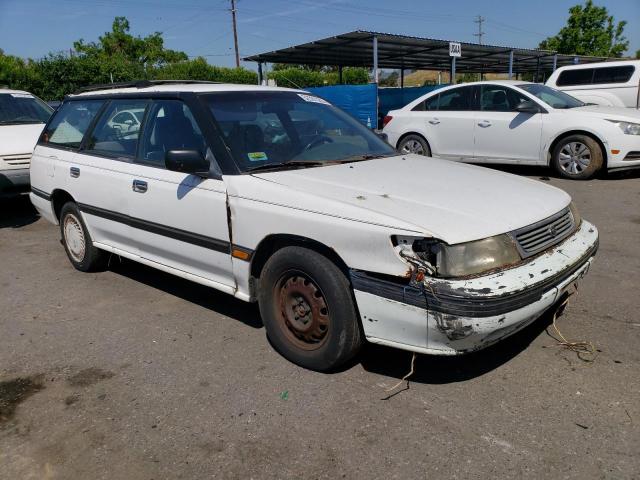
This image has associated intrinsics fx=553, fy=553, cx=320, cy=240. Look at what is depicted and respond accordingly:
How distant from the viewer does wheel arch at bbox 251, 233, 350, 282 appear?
295 centimetres

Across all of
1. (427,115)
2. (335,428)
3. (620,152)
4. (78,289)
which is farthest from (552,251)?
(427,115)

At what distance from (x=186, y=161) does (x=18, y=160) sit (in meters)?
5.11

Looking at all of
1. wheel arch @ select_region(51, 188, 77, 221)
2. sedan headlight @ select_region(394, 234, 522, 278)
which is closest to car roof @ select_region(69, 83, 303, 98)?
wheel arch @ select_region(51, 188, 77, 221)

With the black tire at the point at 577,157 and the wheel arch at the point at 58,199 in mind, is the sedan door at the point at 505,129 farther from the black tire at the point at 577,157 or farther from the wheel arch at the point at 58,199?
the wheel arch at the point at 58,199

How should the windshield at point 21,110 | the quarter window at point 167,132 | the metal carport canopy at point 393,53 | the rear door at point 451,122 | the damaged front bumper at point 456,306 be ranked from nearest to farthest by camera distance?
the damaged front bumper at point 456,306 < the quarter window at point 167,132 < the windshield at point 21,110 < the rear door at point 451,122 < the metal carport canopy at point 393,53

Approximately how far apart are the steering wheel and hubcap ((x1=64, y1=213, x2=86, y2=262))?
7.82ft

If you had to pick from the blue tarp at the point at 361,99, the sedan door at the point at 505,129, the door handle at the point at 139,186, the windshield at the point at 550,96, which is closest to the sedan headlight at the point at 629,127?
the windshield at the point at 550,96

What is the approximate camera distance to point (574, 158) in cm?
845

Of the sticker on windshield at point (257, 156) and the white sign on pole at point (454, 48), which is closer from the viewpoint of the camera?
the sticker on windshield at point (257, 156)

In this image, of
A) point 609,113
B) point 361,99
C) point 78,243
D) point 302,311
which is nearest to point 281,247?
point 302,311

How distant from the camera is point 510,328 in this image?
9.05 feet

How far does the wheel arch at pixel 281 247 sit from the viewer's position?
295 cm

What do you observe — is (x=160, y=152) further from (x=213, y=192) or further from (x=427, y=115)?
(x=427, y=115)

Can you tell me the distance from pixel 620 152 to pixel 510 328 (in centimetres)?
655
